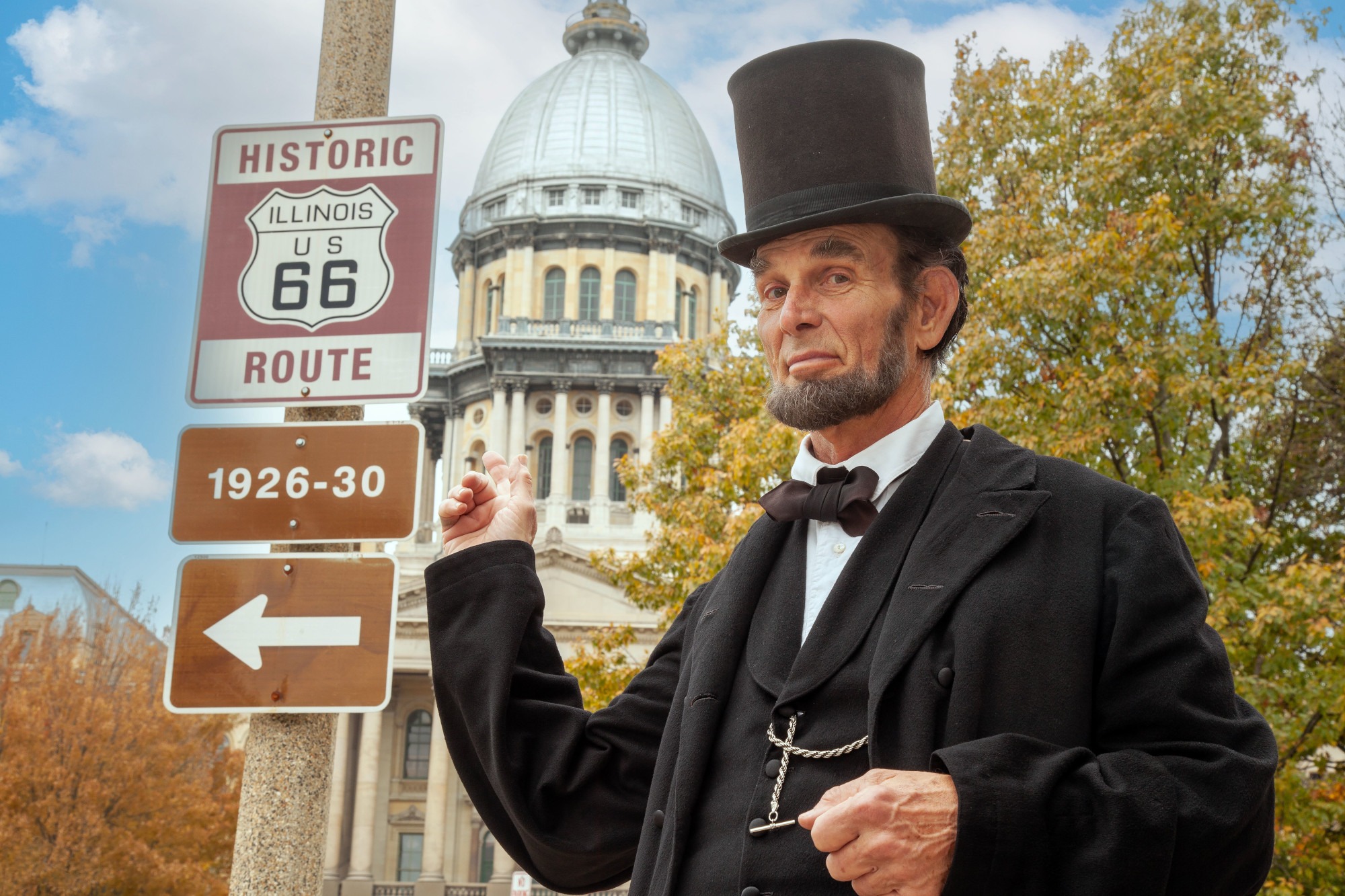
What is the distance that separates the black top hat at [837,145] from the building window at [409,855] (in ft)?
192

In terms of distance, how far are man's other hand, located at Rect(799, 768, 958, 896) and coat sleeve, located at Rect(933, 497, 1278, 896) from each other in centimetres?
2

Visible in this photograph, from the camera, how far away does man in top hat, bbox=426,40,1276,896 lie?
199 cm

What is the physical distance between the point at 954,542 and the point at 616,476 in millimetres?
64578

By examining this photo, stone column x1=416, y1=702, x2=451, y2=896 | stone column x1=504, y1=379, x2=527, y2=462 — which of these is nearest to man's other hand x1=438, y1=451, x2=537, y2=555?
stone column x1=416, y1=702, x2=451, y2=896

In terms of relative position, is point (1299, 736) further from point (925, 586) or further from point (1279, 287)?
point (925, 586)

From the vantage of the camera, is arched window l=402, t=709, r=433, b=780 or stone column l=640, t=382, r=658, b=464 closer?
arched window l=402, t=709, r=433, b=780

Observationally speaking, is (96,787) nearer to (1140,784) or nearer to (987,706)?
(987,706)

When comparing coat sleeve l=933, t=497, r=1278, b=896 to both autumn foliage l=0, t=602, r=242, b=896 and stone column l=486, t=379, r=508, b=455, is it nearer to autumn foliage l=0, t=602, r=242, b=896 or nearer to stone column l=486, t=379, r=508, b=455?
autumn foliage l=0, t=602, r=242, b=896

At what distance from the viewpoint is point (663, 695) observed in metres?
2.91

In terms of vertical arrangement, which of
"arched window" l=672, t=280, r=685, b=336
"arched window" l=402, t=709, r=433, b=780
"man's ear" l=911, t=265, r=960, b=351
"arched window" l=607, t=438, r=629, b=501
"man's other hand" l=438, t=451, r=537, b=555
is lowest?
"man's other hand" l=438, t=451, r=537, b=555

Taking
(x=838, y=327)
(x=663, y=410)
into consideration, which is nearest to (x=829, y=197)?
(x=838, y=327)

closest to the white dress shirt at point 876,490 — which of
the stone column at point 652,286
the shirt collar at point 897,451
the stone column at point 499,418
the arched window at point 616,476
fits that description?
the shirt collar at point 897,451

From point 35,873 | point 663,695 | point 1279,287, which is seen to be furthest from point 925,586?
point 35,873

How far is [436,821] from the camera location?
55844 millimetres
